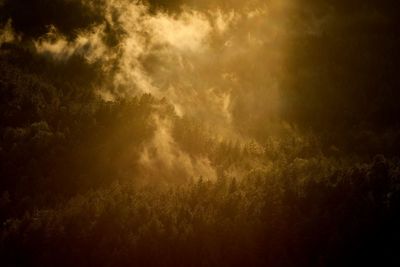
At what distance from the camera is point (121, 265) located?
195875 mm

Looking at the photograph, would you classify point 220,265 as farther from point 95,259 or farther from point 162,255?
point 95,259

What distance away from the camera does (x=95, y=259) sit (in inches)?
7840

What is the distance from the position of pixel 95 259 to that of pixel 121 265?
32.3ft

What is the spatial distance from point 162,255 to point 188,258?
8826 mm

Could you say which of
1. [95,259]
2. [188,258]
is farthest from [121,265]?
[188,258]

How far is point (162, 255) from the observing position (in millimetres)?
198750

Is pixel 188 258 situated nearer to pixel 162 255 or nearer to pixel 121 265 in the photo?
pixel 162 255

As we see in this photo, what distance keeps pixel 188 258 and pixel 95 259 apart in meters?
31.4

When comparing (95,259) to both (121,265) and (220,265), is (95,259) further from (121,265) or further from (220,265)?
(220,265)

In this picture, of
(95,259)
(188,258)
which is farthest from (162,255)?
(95,259)

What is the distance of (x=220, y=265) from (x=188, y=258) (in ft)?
36.2

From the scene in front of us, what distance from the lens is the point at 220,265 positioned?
198500 millimetres

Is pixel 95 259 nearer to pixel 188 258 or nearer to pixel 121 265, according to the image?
pixel 121 265

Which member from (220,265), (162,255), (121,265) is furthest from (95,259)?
(220,265)
